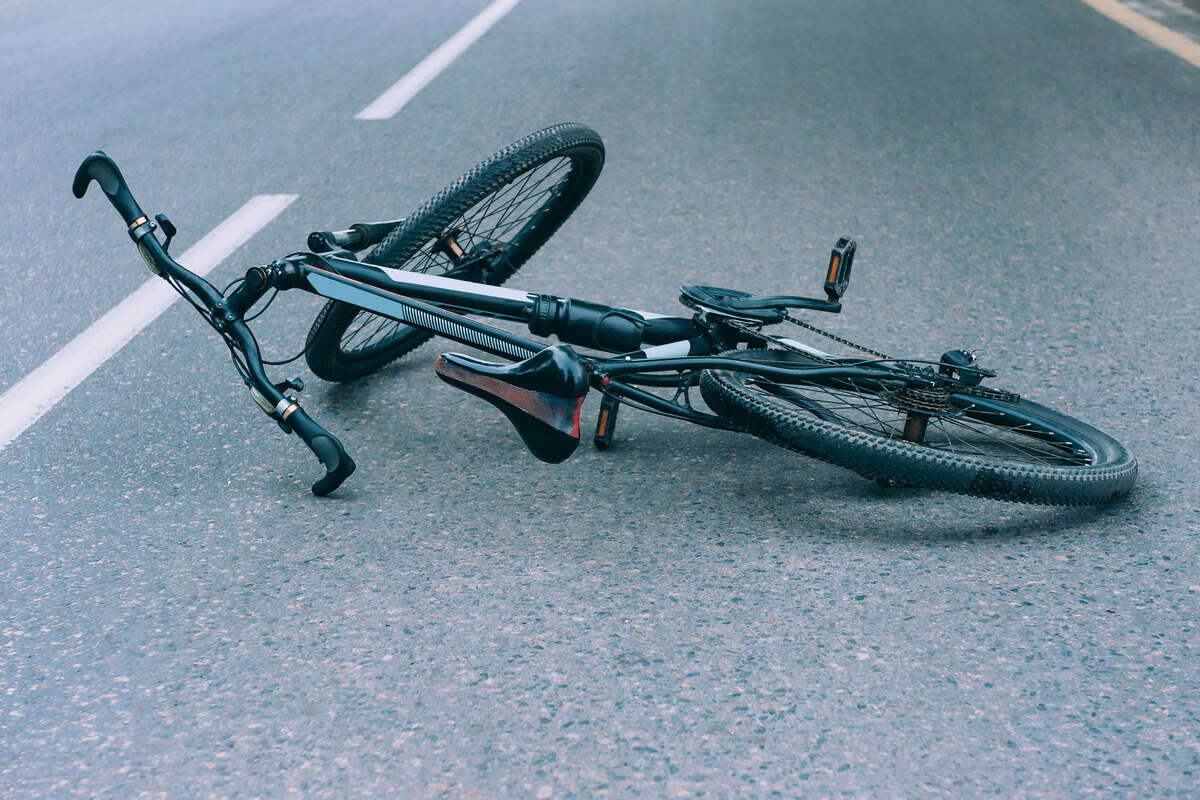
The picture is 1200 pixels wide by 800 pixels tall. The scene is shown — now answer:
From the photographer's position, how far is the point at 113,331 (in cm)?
396

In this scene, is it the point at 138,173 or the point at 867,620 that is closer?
the point at 867,620

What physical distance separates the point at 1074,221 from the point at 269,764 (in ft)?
13.3

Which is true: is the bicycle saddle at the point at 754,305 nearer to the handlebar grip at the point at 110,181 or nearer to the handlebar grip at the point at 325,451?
the handlebar grip at the point at 325,451

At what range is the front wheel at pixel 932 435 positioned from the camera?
8.48 feet

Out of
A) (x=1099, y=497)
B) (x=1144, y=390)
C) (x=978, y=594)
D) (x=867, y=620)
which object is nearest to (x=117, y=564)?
(x=867, y=620)

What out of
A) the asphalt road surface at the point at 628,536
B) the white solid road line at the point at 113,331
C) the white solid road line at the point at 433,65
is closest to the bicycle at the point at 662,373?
the asphalt road surface at the point at 628,536

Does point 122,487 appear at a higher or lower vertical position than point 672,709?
lower

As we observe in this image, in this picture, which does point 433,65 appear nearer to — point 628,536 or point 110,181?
point 110,181

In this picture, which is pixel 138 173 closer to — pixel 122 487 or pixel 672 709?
pixel 122 487

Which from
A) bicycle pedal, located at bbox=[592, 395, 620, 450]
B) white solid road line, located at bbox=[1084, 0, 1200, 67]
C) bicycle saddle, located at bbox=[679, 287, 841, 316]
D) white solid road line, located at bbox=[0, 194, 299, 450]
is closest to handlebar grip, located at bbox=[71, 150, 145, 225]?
white solid road line, located at bbox=[0, 194, 299, 450]

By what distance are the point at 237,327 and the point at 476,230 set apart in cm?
96

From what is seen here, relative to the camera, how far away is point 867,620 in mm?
2369

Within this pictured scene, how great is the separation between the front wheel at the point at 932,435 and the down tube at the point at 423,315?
1.60 ft

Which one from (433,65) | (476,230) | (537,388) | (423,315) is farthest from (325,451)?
(433,65)
